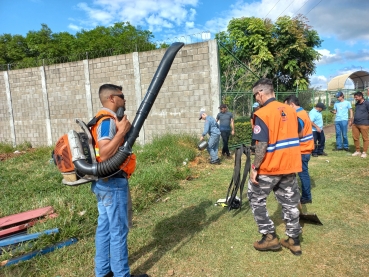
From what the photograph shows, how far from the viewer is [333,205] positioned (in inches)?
172

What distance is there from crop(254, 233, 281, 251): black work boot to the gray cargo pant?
0.07 metres

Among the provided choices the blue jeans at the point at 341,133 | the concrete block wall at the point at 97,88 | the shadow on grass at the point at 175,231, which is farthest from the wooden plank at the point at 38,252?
the blue jeans at the point at 341,133

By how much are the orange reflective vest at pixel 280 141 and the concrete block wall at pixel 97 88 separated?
592 cm

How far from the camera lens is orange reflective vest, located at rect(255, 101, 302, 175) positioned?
289 cm

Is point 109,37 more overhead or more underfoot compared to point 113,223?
more overhead

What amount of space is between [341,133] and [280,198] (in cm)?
687

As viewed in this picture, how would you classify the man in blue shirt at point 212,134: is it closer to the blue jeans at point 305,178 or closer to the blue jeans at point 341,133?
the blue jeans at point 305,178

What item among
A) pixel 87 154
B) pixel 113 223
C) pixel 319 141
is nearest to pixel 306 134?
pixel 113 223

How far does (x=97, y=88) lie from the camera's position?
424 inches

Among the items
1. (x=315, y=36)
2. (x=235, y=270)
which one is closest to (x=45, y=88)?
(x=235, y=270)

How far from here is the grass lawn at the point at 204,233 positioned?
293cm

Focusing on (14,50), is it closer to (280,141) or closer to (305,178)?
(305,178)

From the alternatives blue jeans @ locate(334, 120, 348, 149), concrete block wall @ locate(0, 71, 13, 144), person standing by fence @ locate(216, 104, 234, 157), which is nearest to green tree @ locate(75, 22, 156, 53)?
concrete block wall @ locate(0, 71, 13, 144)

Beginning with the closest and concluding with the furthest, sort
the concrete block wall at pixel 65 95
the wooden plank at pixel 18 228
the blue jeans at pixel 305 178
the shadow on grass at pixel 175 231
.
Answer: the shadow on grass at pixel 175 231 → the wooden plank at pixel 18 228 → the blue jeans at pixel 305 178 → the concrete block wall at pixel 65 95
